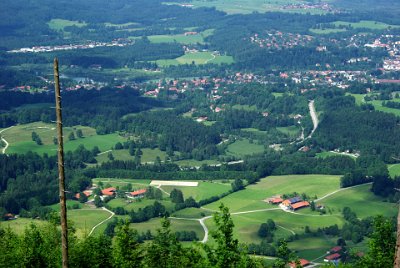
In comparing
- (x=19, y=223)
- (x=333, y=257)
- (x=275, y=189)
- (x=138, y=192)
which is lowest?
(x=275, y=189)

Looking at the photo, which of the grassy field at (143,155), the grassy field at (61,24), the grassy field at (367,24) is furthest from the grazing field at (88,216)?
the grassy field at (367,24)

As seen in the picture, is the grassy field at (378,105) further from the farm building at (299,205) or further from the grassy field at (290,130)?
the farm building at (299,205)

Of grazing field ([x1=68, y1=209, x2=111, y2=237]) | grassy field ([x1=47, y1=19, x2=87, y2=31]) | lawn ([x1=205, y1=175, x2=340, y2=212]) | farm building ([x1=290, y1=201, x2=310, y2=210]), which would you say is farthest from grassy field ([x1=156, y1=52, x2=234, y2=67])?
grazing field ([x1=68, y1=209, x2=111, y2=237])

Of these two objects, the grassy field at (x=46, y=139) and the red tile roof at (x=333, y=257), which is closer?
the red tile roof at (x=333, y=257)

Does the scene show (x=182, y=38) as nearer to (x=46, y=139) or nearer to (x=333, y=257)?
(x=46, y=139)

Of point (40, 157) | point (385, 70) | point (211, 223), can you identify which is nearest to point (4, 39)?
point (385, 70)

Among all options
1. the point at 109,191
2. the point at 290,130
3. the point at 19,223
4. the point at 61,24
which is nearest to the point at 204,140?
the point at 290,130

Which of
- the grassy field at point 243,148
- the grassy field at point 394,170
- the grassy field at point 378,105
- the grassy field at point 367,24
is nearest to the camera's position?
the grassy field at point 394,170
